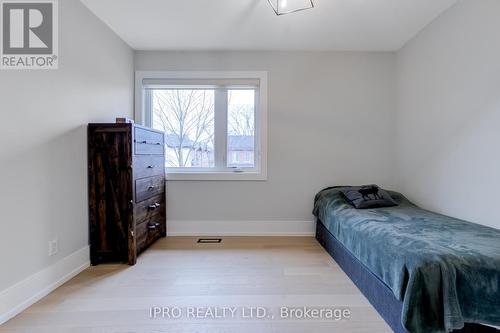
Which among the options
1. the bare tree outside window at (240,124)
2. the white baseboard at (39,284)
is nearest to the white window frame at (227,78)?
the bare tree outside window at (240,124)

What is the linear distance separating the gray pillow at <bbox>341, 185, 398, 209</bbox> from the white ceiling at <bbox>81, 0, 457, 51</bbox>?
1686mm

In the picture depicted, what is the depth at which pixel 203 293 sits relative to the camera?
6.30ft

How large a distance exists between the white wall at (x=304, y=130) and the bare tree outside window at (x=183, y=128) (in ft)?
0.98

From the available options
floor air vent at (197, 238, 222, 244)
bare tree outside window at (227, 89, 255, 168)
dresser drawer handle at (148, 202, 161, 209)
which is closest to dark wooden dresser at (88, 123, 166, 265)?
dresser drawer handle at (148, 202, 161, 209)

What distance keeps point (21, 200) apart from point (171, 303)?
1184mm

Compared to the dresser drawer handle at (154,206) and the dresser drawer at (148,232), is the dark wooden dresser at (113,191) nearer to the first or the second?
the dresser drawer at (148,232)

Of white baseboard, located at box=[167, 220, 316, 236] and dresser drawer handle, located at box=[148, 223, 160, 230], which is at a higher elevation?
dresser drawer handle, located at box=[148, 223, 160, 230]

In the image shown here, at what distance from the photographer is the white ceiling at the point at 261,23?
238cm

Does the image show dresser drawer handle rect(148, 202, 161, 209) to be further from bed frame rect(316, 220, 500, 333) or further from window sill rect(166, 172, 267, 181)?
bed frame rect(316, 220, 500, 333)

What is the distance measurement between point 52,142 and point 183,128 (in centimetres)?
163

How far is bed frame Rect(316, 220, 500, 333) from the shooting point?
1411 millimetres

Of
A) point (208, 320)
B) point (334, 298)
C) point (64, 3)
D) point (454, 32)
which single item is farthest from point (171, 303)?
point (454, 32)

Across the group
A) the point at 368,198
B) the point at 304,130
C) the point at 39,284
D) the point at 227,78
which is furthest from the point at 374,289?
the point at 227,78

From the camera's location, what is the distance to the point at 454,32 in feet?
7.74
